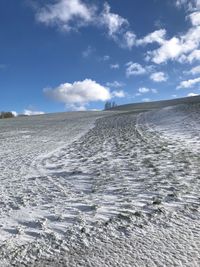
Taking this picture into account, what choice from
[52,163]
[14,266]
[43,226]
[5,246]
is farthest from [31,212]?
[52,163]

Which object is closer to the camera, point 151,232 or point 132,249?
point 132,249

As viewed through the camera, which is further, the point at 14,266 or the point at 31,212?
the point at 31,212

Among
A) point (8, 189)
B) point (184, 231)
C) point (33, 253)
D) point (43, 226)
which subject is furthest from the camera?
point (8, 189)

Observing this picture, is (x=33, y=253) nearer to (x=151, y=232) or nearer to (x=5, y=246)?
(x=5, y=246)

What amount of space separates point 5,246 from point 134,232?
231 centimetres

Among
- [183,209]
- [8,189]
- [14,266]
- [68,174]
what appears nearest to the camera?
[14,266]

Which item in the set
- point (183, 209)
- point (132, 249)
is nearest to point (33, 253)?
point (132, 249)

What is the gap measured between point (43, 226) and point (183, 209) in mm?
3000

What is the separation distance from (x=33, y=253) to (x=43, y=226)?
1.03 metres

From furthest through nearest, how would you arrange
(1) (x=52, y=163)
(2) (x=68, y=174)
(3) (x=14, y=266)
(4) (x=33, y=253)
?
(1) (x=52, y=163)
(2) (x=68, y=174)
(4) (x=33, y=253)
(3) (x=14, y=266)

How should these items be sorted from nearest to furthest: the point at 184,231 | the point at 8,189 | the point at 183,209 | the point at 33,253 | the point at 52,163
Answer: the point at 33,253 → the point at 184,231 → the point at 183,209 → the point at 8,189 → the point at 52,163

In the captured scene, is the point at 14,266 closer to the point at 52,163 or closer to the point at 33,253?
the point at 33,253

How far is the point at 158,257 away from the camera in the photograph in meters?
4.80

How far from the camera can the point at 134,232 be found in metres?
5.62
